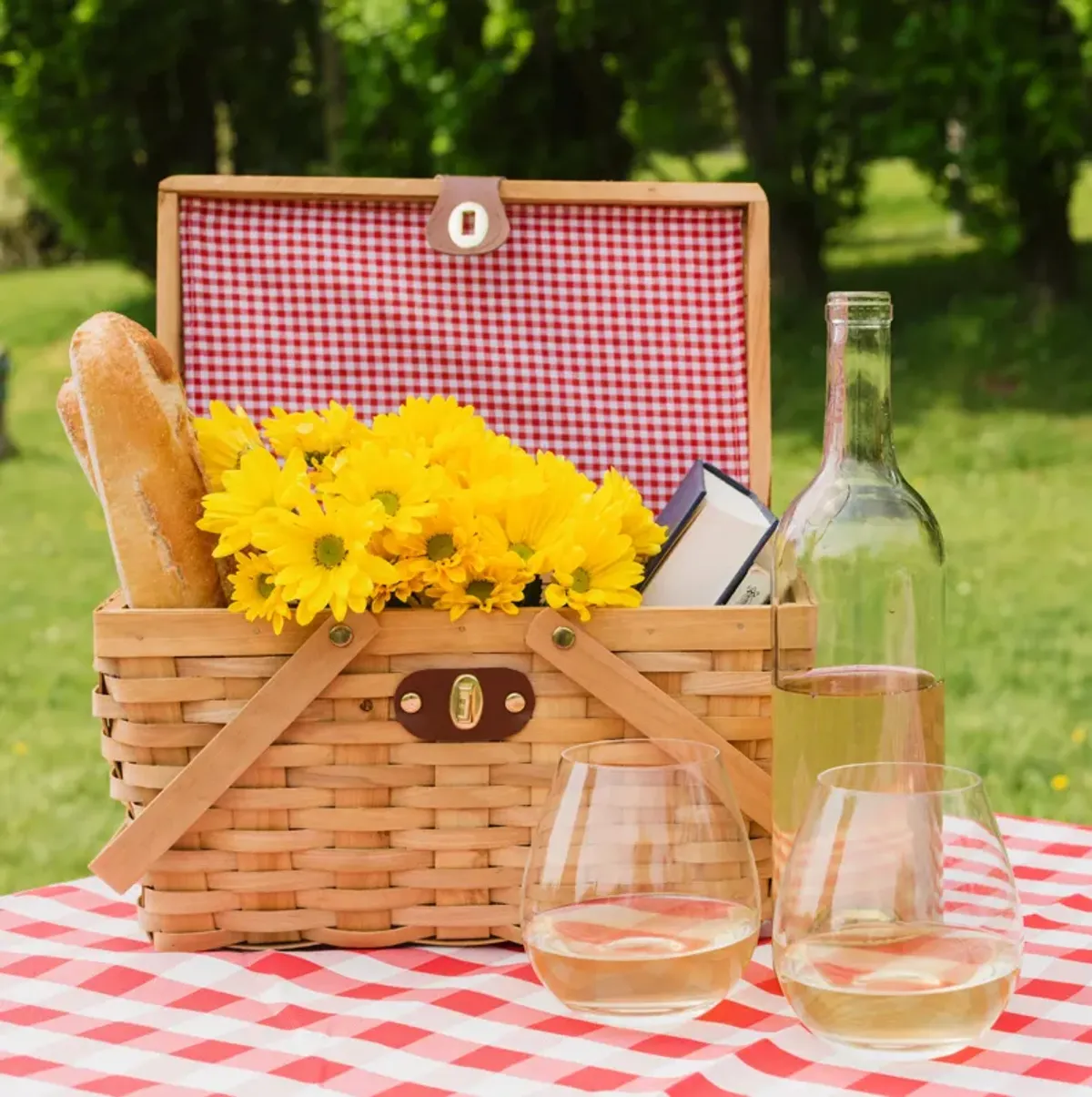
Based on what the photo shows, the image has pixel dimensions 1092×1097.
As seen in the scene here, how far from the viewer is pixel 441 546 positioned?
1144 millimetres

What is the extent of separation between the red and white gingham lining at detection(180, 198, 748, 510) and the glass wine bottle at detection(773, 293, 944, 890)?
0.50 meters

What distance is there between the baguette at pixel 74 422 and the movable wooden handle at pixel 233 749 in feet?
0.69

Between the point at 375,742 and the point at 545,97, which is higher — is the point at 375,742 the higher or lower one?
the lower one

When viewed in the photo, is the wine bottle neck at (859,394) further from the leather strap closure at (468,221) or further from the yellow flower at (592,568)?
the leather strap closure at (468,221)

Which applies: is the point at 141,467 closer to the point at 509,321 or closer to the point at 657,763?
the point at 657,763

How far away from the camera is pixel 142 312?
9.62 m

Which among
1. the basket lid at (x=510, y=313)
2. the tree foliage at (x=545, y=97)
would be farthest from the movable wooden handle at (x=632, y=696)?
the tree foliage at (x=545, y=97)

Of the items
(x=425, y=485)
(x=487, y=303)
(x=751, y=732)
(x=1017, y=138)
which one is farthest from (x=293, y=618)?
(x=1017, y=138)

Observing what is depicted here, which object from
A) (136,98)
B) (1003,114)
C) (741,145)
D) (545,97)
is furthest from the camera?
(136,98)

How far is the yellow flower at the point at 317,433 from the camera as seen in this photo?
1188 mm

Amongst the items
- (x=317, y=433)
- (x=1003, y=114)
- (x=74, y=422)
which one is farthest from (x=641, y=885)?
(x=1003, y=114)

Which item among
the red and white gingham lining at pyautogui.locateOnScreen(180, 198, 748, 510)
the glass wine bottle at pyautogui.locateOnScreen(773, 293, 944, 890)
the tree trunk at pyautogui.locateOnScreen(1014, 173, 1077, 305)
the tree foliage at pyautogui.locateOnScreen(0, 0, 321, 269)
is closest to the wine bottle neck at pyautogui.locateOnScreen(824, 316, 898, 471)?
the glass wine bottle at pyautogui.locateOnScreen(773, 293, 944, 890)

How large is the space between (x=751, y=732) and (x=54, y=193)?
8.14 m

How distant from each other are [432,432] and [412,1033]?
1.34 ft
